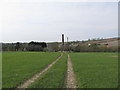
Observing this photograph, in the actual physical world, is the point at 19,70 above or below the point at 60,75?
below

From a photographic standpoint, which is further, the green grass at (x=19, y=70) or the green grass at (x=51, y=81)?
the green grass at (x=19, y=70)

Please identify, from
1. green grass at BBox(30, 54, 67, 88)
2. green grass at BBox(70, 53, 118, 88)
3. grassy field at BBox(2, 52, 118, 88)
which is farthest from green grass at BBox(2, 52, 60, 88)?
green grass at BBox(70, 53, 118, 88)

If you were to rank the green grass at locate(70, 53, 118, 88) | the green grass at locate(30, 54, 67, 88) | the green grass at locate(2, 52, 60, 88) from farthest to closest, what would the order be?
the green grass at locate(2, 52, 60, 88) < the green grass at locate(70, 53, 118, 88) < the green grass at locate(30, 54, 67, 88)

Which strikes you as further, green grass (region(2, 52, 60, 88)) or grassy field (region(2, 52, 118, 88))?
green grass (region(2, 52, 60, 88))

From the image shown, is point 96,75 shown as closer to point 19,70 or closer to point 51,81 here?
point 51,81

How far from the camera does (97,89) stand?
1083cm

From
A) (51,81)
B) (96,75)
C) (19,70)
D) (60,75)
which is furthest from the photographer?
(19,70)

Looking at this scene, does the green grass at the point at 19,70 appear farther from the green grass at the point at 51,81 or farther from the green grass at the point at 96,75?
the green grass at the point at 96,75

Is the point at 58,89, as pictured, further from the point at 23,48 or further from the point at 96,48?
the point at 23,48

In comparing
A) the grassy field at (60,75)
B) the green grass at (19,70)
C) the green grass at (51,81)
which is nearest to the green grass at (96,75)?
the grassy field at (60,75)

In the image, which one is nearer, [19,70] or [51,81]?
[51,81]

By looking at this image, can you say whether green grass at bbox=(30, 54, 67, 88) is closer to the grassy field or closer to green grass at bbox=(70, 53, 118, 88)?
the grassy field

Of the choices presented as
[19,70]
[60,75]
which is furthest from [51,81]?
[19,70]

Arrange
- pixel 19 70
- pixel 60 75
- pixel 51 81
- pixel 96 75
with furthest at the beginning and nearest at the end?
pixel 19 70 → pixel 96 75 → pixel 60 75 → pixel 51 81
